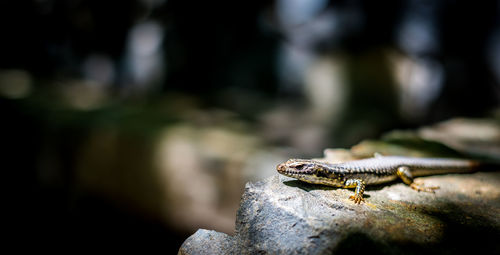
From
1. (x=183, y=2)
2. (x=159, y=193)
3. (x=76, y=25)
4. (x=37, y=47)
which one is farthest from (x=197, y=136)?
(x=37, y=47)

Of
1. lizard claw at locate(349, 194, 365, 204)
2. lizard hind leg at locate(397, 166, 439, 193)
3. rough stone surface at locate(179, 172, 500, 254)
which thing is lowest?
rough stone surface at locate(179, 172, 500, 254)

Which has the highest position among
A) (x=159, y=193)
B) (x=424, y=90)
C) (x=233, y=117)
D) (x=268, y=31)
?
(x=268, y=31)

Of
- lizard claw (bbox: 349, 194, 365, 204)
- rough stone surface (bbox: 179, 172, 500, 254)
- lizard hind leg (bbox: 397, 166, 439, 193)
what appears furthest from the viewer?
lizard hind leg (bbox: 397, 166, 439, 193)

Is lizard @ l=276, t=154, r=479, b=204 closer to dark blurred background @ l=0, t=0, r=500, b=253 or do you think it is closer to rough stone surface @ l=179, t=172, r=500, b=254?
rough stone surface @ l=179, t=172, r=500, b=254

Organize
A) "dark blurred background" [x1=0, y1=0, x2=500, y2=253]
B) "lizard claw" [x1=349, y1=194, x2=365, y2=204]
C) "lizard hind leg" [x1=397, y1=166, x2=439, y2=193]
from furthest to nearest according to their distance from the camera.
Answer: "dark blurred background" [x1=0, y1=0, x2=500, y2=253], "lizard hind leg" [x1=397, y1=166, x2=439, y2=193], "lizard claw" [x1=349, y1=194, x2=365, y2=204]

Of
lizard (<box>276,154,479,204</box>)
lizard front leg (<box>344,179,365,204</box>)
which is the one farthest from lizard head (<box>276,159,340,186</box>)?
lizard front leg (<box>344,179,365,204</box>)

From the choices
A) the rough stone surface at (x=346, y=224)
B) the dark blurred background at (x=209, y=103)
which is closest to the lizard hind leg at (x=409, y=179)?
the rough stone surface at (x=346, y=224)

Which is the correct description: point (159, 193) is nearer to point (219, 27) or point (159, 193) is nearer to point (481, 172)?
point (481, 172)
